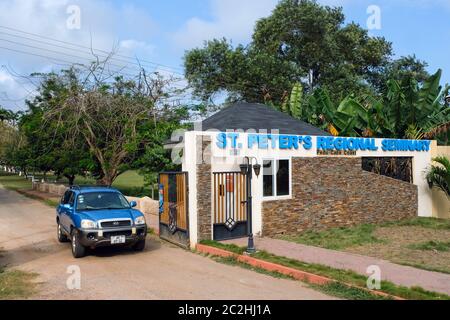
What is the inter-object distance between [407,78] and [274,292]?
544 inches

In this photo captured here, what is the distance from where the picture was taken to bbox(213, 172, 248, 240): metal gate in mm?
12469

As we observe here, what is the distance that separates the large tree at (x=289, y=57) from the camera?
35.0 metres

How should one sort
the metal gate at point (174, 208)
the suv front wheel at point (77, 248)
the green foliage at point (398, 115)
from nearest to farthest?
the suv front wheel at point (77, 248) < the metal gate at point (174, 208) < the green foliage at point (398, 115)

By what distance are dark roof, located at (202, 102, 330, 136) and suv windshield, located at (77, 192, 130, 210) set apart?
15.5 ft

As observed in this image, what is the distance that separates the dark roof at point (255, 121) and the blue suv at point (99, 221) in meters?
5.03

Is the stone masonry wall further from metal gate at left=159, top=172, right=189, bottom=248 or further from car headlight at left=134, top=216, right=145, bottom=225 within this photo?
car headlight at left=134, top=216, right=145, bottom=225

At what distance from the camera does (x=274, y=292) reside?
7.85 m

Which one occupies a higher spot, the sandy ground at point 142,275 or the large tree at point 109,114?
the large tree at point 109,114

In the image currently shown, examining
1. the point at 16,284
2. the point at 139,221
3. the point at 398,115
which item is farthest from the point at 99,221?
the point at 398,115

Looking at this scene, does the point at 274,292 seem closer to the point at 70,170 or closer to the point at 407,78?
the point at 407,78

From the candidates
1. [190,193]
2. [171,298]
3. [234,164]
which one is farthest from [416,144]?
[171,298]


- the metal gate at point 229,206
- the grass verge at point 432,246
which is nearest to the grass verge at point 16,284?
the metal gate at point 229,206

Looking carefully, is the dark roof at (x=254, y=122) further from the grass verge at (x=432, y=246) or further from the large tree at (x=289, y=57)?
the large tree at (x=289, y=57)
